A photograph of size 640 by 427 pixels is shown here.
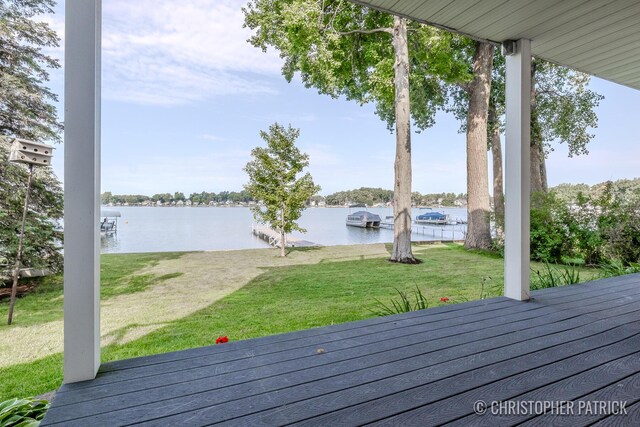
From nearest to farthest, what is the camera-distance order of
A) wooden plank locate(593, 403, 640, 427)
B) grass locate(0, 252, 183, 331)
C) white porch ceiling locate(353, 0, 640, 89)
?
wooden plank locate(593, 403, 640, 427), white porch ceiling locate(353, 0, 640, 89), grass locate(0, 252, 183, 331)

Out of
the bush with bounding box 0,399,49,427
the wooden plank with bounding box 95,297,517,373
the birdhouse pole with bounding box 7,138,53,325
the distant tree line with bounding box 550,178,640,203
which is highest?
the birdhouse pole with bounding box 7,138,53,325

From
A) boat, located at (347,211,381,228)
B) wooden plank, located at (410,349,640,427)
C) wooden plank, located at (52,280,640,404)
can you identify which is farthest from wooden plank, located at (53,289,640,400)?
boat, located at (347,211,381,228)

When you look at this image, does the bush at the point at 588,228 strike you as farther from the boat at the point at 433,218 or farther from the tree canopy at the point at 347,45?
the boat at the point at 433,218

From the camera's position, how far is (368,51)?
7.21m

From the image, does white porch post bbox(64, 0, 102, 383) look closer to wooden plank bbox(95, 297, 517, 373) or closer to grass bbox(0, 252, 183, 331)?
wooden plank bbox(95, 297, 517, 373)

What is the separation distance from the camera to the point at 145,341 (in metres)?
2.95

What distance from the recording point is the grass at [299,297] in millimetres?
2637

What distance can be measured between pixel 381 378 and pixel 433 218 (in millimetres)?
10337

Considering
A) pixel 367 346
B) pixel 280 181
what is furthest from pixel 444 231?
pixel 367 346

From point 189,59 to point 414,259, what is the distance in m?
6.66

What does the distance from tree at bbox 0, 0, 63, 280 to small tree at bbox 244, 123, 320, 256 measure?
12.5 feet

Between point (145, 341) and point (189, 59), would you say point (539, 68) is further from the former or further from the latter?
point (145, 341)

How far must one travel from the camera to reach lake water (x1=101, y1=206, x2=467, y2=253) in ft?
26.3

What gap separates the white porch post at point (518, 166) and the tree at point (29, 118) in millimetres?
4930
